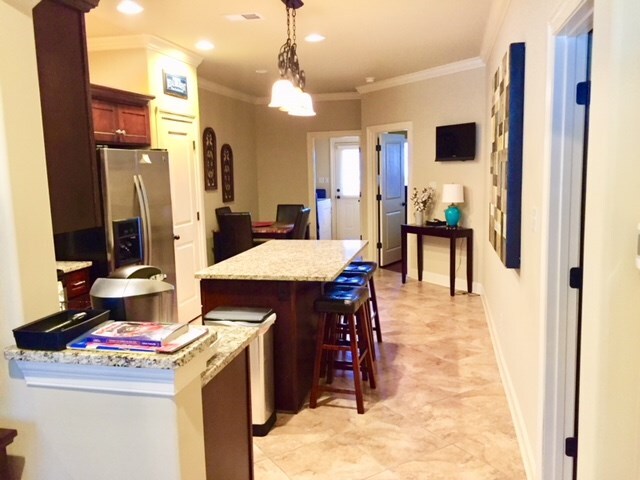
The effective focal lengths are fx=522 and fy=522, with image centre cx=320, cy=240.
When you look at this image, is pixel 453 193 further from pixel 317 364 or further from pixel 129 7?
pixel 129 7

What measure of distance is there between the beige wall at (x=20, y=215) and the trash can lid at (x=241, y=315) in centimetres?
121

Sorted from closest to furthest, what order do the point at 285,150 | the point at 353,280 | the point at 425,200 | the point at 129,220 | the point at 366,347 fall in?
the point at 366,347 < the point at 353,280 < the point at 129,220 < the point at 425,200 < the point at 285,150

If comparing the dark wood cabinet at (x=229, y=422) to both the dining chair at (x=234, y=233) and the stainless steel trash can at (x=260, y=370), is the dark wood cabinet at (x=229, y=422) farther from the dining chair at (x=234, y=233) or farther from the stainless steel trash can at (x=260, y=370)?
the dining chair at (x=234, y=233)

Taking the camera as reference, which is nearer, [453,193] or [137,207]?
[137,207]

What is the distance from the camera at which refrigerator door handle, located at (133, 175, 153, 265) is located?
406cm

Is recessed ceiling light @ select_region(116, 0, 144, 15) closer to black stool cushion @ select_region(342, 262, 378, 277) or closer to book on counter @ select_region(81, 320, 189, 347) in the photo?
black stool cushion @ select_region(342, 262, 378, 277)

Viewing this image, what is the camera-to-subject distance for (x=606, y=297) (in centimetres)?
134

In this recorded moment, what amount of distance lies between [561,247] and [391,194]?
5.84 meters

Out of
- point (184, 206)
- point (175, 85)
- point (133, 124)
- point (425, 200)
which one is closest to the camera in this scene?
point (133, 124)

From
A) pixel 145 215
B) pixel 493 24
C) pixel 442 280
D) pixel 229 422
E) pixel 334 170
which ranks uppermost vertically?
pixel 493 24

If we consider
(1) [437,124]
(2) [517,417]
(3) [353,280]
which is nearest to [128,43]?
(3) [353,280]

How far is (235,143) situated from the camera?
757 centimetres

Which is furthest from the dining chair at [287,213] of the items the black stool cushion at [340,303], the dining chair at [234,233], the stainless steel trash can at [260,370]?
the stainless steel trash can at [260,370]

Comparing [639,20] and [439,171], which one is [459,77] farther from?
[639,20]
